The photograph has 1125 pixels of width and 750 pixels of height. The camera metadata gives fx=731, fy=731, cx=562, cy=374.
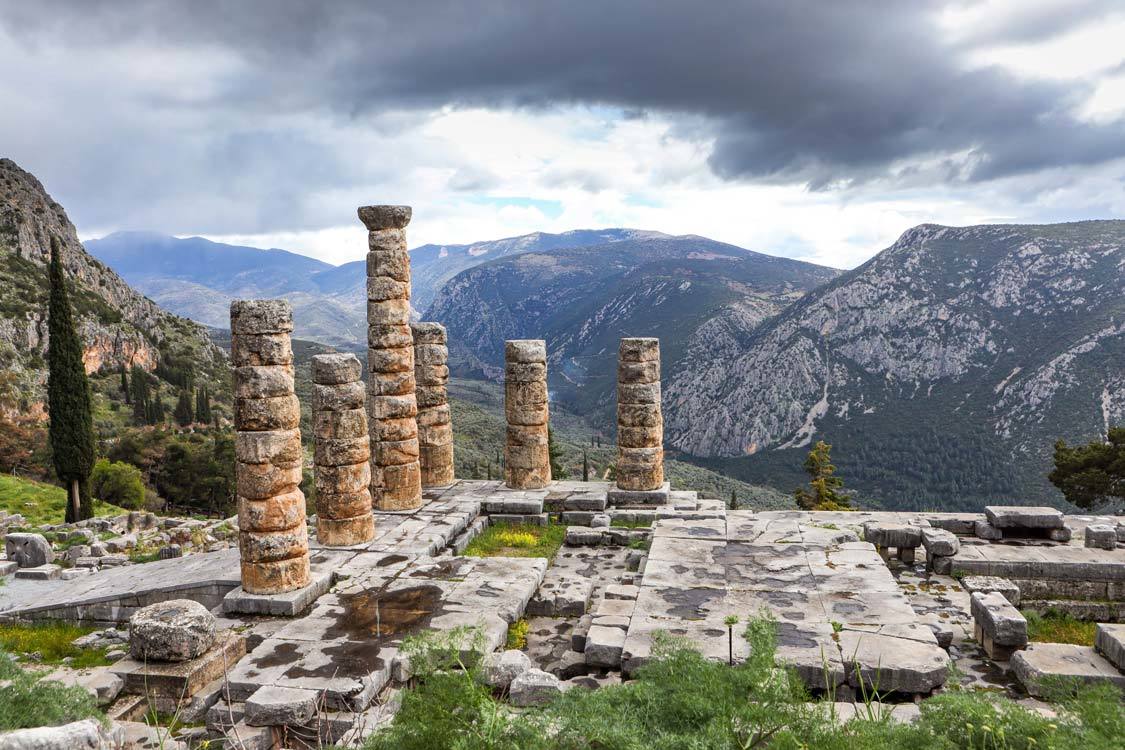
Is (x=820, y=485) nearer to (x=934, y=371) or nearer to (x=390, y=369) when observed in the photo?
(x=390, y=369)

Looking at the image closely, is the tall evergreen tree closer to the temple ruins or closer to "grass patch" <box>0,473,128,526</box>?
"grass patch" <box>0,473,128,526</box>

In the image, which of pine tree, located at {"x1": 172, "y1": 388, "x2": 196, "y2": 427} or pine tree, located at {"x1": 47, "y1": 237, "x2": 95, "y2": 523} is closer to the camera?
pine tree, located at {"x1": 47, "y1": 237, "x2": 95, "y2": 523}

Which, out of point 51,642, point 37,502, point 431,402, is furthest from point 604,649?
point 37,502

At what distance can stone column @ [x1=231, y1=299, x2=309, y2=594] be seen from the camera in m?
10.2

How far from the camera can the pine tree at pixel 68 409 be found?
26656 millimetres

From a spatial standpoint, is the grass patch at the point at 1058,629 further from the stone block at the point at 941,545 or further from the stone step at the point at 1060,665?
the stone block at the point at 941,545

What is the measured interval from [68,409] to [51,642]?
68.1ft

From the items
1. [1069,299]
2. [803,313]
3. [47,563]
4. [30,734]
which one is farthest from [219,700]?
[803,313]

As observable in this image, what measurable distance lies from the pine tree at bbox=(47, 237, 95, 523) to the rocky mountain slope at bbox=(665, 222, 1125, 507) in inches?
2583

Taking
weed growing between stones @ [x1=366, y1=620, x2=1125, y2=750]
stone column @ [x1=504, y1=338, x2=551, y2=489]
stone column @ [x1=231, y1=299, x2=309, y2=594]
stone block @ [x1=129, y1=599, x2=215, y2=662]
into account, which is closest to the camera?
weed growing between stones @ [x1=366, y1=620, x2=1125, y2=750]

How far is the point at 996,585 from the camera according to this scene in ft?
33.2

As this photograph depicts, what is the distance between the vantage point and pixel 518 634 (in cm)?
948

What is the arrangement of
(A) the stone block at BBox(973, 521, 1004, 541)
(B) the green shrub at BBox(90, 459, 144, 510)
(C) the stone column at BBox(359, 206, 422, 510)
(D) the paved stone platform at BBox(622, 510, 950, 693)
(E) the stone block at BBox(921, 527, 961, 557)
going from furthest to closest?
(B) the green shrub at BBox(90, 459, 144, 510), (C) the stone column at BBox(359, 206, 422, 510), (A) the stone block at BBox(973, 521, 1004, 541), (E) the stone block at BBox(921, 527, 961, 557), (D) the paved stone platform at BBox(622, 510, 950, 693)

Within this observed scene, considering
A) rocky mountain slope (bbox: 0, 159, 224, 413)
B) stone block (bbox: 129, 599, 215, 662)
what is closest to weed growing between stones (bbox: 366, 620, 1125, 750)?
stone block (bbox: 129, 599, 215, 662)
